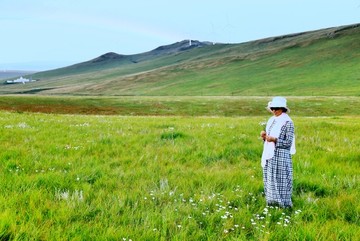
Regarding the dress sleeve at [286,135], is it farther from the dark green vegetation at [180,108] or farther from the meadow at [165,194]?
the dark green vegetation at [180,108]

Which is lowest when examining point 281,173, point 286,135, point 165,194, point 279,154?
point 165,194

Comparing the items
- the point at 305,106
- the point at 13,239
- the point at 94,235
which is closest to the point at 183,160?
the point at 94,235

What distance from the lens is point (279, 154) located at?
6336 millimetres

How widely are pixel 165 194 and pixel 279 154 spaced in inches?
88.8

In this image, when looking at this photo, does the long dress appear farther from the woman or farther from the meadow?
the meadow

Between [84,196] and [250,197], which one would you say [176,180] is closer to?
[250,197]

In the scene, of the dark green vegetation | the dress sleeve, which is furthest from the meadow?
the dark green vegetation

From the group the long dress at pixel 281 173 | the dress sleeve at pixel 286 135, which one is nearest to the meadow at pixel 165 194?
the long dress at pixel 281 173

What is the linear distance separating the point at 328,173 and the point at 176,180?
142 inches

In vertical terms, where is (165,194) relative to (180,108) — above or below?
above

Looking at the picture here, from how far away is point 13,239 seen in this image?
159 inches

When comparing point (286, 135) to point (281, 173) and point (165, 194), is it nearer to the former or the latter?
point (281, 173)

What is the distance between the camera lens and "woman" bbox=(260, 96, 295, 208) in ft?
19.9

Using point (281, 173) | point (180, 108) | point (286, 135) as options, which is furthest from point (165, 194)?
point (180, 108)
